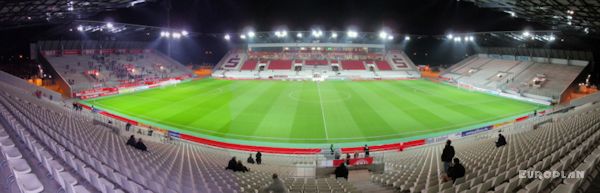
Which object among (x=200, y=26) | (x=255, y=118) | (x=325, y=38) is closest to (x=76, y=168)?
(x=255, y=118)

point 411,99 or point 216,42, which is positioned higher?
point 216,42

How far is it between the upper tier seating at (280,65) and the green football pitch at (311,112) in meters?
26.1

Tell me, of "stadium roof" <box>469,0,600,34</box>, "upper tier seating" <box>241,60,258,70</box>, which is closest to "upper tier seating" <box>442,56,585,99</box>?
"stadium roof" <box>469,0,600,34</box>

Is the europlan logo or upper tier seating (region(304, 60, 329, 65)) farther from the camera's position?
upper tier seating (region(304, 60, 329, 65))

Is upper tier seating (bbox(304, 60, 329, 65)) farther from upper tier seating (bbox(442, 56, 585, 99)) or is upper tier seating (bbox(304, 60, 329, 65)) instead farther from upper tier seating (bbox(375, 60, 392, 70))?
upper tier seating (bbox(442, 56, 585, 99))

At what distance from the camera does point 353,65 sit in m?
73.0

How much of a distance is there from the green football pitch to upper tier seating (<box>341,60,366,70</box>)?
88.5 feet

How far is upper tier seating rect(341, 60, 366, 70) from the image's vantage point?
71175mm

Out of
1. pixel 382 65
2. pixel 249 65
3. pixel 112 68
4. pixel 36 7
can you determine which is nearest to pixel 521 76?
pixel 382 65

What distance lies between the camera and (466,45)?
7075 cm

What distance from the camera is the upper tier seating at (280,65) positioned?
232ft

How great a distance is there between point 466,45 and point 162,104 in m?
65.7

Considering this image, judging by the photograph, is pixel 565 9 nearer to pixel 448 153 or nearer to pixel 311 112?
pixel 311 112

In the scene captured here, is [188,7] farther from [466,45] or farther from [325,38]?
[466,45]
